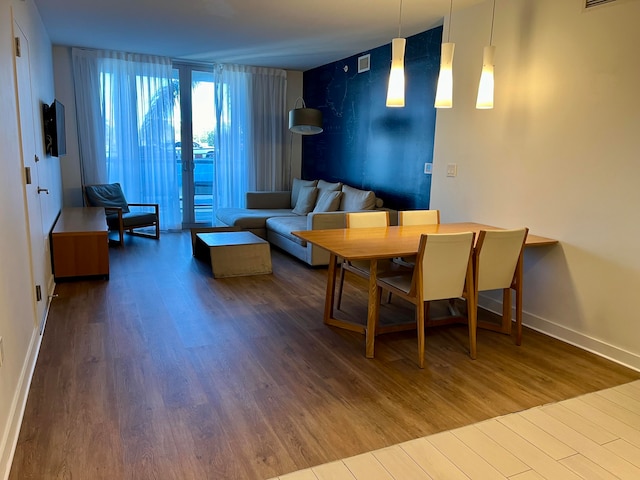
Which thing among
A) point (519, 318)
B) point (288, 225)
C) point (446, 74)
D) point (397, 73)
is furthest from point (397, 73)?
point (288, 225)

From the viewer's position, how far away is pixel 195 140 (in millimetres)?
7012

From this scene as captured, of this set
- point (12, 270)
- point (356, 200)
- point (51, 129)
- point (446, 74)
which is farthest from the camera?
point (356, 200)

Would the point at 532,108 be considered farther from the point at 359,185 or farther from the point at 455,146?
the point at 359,185

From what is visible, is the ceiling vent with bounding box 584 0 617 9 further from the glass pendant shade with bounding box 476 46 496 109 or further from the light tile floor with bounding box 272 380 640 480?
the light tile floor with bounding box 272 380 640 480

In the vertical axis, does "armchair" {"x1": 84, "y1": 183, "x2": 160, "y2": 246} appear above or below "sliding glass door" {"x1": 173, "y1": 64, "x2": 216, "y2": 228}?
below

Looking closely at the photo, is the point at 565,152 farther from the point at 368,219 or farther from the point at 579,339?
the point at 368,219

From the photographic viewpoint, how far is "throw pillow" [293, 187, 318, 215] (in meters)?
6.22

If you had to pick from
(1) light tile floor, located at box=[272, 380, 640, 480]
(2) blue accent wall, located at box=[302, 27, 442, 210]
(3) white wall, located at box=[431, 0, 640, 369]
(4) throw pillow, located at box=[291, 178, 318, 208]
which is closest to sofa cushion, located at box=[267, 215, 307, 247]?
(4) throw pillow, located at box=[291, 178, 318, 208]

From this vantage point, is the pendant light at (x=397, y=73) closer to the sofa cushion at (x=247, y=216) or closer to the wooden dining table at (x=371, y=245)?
the wooden dining table at (x=371, y=245)

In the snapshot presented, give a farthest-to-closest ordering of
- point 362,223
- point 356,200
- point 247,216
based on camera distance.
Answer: point 247,216 → point 356,200 → point 362,223

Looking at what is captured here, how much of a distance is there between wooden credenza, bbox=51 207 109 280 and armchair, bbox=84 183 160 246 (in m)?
1.41

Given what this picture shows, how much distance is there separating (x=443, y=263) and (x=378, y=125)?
3.09m

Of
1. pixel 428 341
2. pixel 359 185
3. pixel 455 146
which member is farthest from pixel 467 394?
pixel 359 185

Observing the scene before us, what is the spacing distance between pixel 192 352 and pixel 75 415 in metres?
0.82
